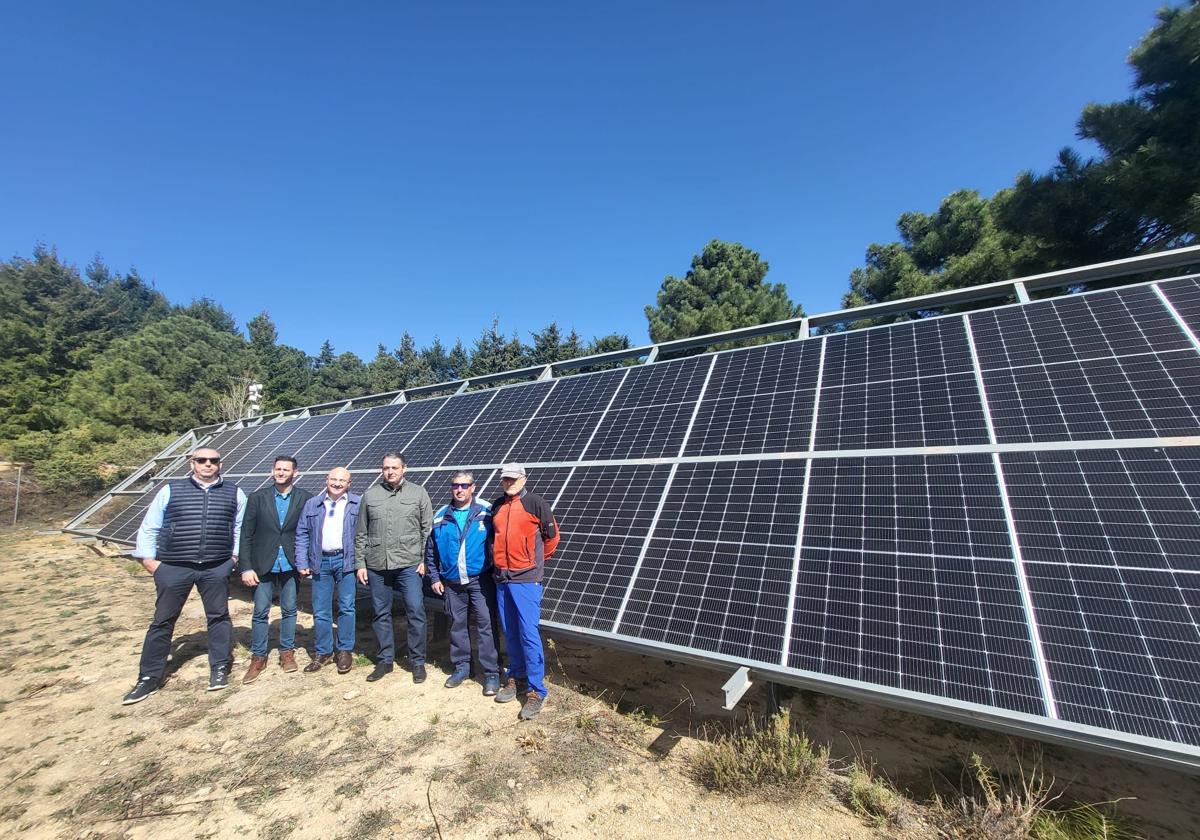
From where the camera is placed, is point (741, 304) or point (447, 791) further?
point (741, 304)

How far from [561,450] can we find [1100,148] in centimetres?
1461

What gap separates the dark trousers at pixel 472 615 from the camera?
4895 millimetres

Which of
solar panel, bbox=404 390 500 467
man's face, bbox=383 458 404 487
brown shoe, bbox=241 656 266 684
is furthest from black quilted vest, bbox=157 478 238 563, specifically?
solar panel, bbox=404 390 500 467

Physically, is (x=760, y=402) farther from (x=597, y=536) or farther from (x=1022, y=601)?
(x=1022, y=601)

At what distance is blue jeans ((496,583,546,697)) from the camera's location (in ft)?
14.7

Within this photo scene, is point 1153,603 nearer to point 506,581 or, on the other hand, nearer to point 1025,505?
point 1025,505

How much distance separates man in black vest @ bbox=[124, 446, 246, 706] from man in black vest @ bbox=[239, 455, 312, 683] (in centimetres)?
23

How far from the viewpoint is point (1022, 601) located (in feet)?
10.1

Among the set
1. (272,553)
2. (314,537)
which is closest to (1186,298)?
(314,537)

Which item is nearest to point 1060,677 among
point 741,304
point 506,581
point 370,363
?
point 506,581

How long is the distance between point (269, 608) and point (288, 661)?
76 cm

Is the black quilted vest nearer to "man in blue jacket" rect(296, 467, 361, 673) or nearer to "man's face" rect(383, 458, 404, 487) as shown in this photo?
"man in blue jacket" rect(296, 467, 361, 673)

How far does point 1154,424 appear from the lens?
11.7 feet

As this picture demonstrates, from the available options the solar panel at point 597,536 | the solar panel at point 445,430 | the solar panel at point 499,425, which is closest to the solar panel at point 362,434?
the solar panel at point 445,430
